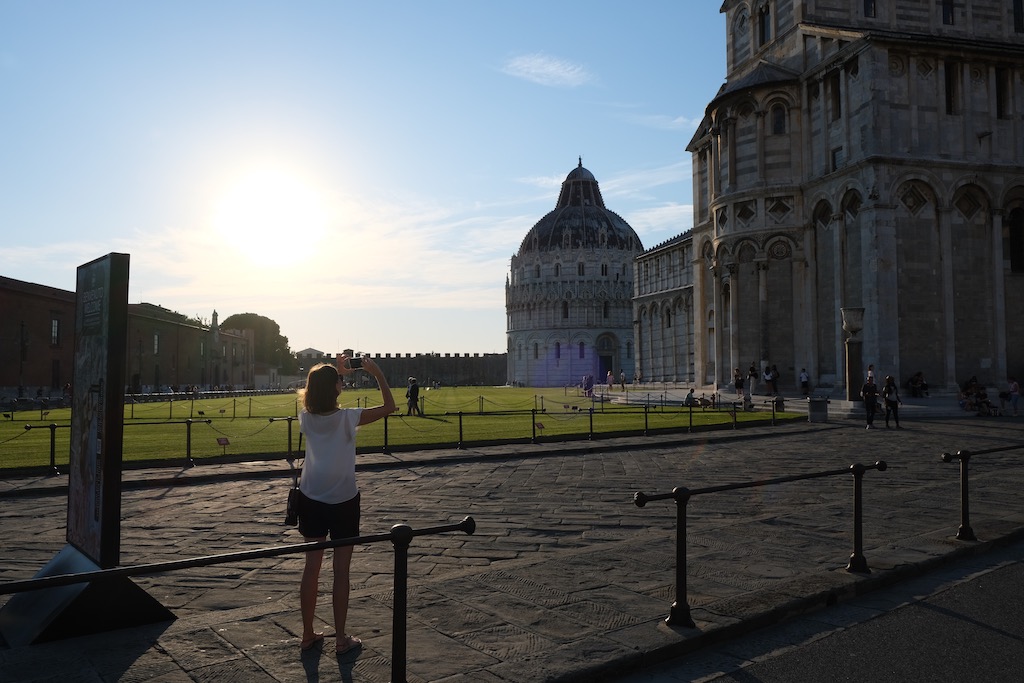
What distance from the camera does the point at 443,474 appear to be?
449 inches

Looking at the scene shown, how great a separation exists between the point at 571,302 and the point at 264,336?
42061 millimetres

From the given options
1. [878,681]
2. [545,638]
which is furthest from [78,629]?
[878,681]

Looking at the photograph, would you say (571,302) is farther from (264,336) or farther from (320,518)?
(320,518)

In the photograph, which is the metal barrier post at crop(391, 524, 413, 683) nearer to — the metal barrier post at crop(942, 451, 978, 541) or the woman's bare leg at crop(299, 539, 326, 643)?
the woman's bare leg at crop(299, 539, 326, 643)

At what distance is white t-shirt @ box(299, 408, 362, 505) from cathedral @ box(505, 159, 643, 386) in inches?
3886

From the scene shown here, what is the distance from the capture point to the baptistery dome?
11231cm

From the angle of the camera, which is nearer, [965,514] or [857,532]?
[857,532]

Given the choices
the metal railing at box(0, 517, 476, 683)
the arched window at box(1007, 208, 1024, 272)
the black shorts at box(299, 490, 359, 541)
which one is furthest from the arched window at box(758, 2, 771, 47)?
the metal railing at box(0, 517, 476, 683)

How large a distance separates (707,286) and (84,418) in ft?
116

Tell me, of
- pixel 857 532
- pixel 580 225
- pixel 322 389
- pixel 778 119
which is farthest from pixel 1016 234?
pixel 580 225

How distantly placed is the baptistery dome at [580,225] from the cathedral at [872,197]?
78358 mm

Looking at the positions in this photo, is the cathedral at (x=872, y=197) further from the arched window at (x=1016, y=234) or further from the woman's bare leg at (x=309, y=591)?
the woman's bare leg at (x=309, y=591)

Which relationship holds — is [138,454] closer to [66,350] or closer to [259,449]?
[259,449]

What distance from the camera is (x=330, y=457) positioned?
4.23m
